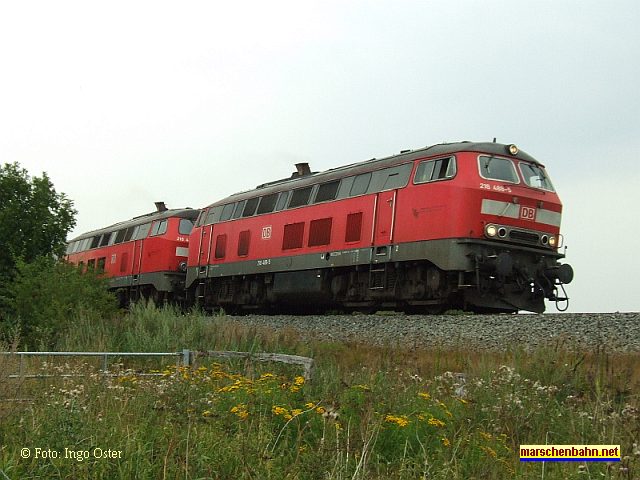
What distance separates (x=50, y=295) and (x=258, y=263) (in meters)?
7.44

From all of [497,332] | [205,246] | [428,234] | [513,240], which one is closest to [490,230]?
[513,240]

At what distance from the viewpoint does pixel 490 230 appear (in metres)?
16.7

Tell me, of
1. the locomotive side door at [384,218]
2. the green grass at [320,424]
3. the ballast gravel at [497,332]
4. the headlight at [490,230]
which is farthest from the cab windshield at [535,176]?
the green grass at [320,424]

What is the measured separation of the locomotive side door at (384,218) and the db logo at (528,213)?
9.53ft

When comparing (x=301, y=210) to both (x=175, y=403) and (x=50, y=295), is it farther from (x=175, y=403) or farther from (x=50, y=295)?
(x=175, y=403)

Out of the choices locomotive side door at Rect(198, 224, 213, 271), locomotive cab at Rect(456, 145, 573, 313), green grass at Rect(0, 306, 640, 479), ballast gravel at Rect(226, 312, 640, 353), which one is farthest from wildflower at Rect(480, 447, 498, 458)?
locomotive side door at Rect(198, 224, 213, 271)

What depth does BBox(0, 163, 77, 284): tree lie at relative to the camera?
25.1 meters

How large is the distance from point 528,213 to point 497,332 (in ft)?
13.8

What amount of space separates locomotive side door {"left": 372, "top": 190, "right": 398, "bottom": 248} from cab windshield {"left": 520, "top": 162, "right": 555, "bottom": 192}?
300cm

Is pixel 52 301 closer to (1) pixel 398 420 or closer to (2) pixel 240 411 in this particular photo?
(2) pixel 240 411

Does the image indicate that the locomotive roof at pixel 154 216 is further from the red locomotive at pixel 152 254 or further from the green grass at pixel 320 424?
the green grass at pixel 320 424

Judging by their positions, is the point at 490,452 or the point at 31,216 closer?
the point at 490,452

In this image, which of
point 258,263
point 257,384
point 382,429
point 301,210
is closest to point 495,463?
point 382,429

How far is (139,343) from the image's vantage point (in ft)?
44.3
